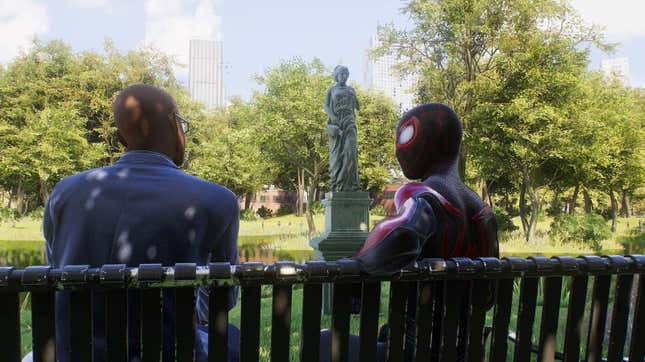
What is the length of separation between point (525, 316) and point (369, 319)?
2.13ft

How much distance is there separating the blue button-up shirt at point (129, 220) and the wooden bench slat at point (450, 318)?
31.1 inches

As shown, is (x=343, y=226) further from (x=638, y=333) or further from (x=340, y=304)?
(x=340, y=304)

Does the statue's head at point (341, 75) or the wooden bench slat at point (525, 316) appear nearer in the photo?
the wooden bench slat at point (525, 316)

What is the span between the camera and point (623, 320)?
1874 millimetres

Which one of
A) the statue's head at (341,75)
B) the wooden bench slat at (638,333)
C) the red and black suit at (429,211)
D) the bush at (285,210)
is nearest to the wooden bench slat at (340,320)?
the red and black suit at (429,211)

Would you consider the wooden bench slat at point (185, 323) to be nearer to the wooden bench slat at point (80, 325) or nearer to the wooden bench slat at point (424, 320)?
the wooden bench slat at point (80, 325)

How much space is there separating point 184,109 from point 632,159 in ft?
89.5

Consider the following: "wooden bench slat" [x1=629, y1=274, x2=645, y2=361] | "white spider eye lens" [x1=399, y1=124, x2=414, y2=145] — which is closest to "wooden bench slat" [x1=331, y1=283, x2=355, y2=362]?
"white spider eye lens" [x1=399, y1=124, x2=414, y2=145]

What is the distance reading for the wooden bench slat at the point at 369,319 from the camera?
1.53 metres

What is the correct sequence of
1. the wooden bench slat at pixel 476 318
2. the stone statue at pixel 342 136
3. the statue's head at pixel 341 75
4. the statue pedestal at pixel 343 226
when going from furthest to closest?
the statue's head at pixel 341 75 < the stone statue at pixel 342 136 < the statue pedestal at pixel 343 226 < the wooden bench slat at pixel 476 318

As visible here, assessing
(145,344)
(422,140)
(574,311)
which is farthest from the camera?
(422,140)

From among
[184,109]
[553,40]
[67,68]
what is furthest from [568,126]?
[67,68]

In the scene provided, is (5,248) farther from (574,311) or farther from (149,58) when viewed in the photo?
(574,311)

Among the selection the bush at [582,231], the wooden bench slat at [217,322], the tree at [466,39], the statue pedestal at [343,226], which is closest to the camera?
the wooden bench slat at [217,322]
